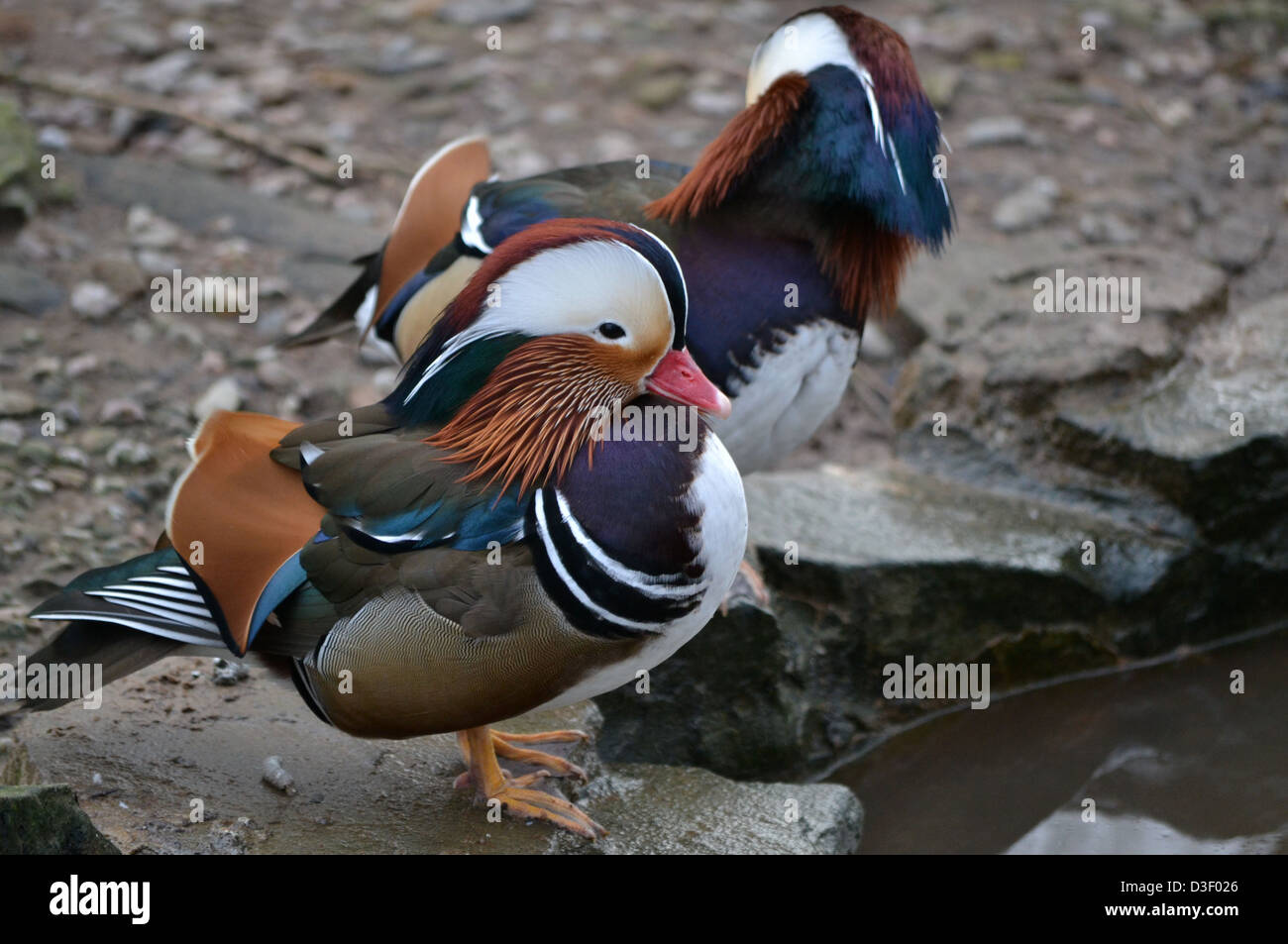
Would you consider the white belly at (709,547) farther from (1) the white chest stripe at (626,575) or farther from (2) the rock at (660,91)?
(2) the rock at (660,91)

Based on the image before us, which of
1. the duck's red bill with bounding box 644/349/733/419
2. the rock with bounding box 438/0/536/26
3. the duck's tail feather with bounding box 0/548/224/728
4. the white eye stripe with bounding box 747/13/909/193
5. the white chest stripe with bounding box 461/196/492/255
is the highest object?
the rock with bounding box 438/0/536/26

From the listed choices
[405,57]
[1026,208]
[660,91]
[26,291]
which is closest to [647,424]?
[26,291]

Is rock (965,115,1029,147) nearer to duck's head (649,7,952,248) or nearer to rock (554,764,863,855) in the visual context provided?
duck's head (649,7,952,248)

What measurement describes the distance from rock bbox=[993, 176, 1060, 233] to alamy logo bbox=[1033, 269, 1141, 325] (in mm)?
1191

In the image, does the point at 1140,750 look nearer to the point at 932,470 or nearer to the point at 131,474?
the point at 932,470

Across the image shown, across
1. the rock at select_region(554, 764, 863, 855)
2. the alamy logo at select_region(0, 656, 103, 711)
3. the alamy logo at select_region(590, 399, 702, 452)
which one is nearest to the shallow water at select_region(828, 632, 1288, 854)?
the rock at select_region(554, 764, 863, 855)

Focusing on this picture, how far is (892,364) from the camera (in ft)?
18.7

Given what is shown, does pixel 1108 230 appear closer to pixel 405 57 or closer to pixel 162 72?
pixel 405 57

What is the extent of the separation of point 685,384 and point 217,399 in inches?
102

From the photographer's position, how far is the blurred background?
3.81m

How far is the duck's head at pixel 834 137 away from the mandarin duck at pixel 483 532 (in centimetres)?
92

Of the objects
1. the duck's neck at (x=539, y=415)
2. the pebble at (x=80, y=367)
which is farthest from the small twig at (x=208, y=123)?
the duck's neck at (x=539, y=415)

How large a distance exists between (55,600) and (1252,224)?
205 inches

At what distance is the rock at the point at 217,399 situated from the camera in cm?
482
